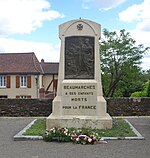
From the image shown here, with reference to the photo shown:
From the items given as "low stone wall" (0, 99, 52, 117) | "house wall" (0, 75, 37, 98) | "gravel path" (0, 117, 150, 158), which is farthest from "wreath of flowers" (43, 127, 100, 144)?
"house wall" (0, 75, 37, 98)

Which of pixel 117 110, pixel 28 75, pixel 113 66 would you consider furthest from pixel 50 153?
pixel 28 75

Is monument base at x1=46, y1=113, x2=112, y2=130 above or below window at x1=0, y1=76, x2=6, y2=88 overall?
below

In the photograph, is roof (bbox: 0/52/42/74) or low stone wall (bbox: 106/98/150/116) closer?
low stone wall (bbox: 106/98/150/116)

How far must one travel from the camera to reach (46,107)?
17.4 m

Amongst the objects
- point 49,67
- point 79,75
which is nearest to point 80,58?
point 79,75

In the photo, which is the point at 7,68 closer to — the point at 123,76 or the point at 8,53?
the point at 8,53

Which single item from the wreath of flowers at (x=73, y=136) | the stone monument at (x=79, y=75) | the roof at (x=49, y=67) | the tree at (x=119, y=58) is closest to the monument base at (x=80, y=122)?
the stone monument at (x=79, y=75)

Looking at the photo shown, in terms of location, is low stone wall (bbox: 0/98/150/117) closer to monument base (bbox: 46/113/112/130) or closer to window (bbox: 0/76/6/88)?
monument base (bbox: 46/113/112/130)

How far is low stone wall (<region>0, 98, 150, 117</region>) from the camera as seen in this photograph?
17.2 metres

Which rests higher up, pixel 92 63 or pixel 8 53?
pixel 8 53

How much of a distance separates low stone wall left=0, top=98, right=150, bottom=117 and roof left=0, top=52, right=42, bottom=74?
2474cm

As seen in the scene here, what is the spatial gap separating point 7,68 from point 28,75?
3.35 metres

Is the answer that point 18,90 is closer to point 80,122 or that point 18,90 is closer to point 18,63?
point 18,63

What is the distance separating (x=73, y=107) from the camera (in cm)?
1146
